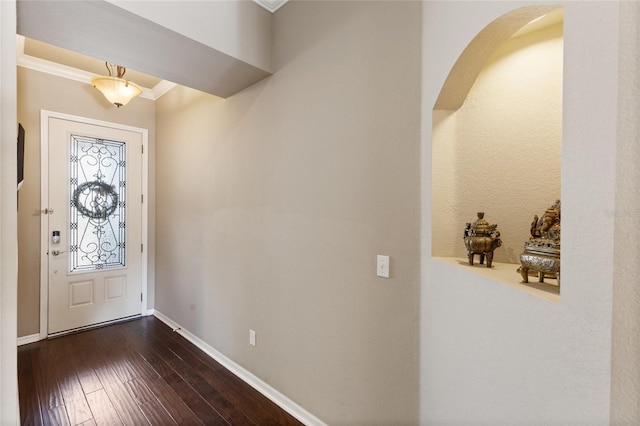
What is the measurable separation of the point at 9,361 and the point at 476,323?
1737mm

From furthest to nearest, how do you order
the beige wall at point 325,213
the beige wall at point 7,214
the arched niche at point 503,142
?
the beige wall at point 325,213 → the arched niche at point 503,142 → the beige wall at point 7,214

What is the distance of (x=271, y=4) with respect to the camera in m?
2.02

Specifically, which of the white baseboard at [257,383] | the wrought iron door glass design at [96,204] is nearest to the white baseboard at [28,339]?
the wrought iron door glass design at [96,204]

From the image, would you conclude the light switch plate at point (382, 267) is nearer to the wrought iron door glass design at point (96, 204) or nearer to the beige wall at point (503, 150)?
the beige wall at point (503, 150)

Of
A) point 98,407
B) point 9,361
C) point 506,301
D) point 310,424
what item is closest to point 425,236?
point 506,301

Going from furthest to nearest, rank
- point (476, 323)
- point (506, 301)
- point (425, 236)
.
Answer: point (425, 236), point (476, 323), point (506, 301)

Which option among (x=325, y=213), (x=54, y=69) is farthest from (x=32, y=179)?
(x=325, y=213)

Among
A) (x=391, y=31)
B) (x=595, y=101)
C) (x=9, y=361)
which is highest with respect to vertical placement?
(x=391, y=31)

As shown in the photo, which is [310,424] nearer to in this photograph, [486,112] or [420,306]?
[420,306]

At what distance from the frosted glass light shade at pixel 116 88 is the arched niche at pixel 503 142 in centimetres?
285

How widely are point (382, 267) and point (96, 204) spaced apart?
11.3 ft

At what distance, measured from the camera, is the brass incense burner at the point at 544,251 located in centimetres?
89

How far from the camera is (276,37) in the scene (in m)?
2.06

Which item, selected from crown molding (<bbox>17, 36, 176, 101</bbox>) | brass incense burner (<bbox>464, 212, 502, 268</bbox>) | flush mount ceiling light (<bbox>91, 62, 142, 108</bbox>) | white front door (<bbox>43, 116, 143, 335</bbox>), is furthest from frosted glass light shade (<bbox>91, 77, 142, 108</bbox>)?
brass incense burner (<bbox>464, 212, 502, 268</bbox>)
